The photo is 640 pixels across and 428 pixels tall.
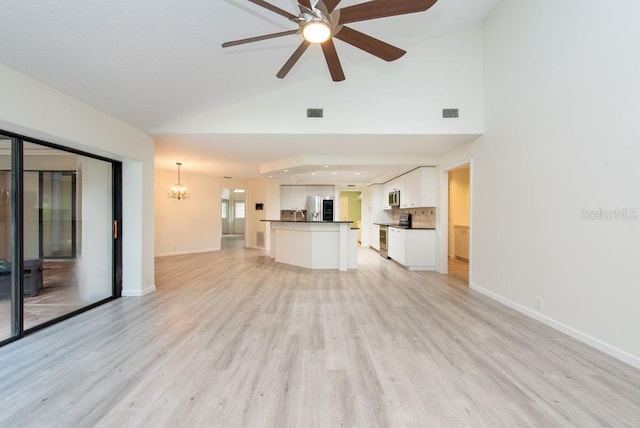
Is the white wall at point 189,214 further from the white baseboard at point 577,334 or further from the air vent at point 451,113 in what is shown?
the white baseboard at point 577,334

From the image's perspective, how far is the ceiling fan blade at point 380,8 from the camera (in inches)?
63.3

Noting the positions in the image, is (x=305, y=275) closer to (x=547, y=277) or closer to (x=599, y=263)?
(x=547, y=277)

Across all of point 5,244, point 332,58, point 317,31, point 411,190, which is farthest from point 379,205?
point 5,244

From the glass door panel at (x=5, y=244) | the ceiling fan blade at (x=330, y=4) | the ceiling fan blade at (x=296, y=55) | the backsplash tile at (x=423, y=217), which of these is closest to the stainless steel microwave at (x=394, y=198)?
the backsplash tile at (x=423, y=217)

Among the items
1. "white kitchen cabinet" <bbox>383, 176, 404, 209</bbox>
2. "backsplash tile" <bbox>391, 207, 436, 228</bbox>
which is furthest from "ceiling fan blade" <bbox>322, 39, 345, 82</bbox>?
"white kitchen cabinet" <bbox>383, 176, 404, 209</bbox>

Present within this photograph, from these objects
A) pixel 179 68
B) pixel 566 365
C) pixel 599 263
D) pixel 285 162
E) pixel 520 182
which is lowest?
pixel 566 365

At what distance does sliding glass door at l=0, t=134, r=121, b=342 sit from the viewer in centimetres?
260

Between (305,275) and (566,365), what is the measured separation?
3.87m

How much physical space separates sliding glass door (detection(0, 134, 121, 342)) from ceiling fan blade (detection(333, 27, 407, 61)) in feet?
10.6

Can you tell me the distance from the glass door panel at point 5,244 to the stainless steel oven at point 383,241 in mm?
6748

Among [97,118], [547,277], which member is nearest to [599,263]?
[547,277]

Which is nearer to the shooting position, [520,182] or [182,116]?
[520,182]

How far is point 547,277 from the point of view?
296 cm

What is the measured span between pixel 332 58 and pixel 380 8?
1.83ft
